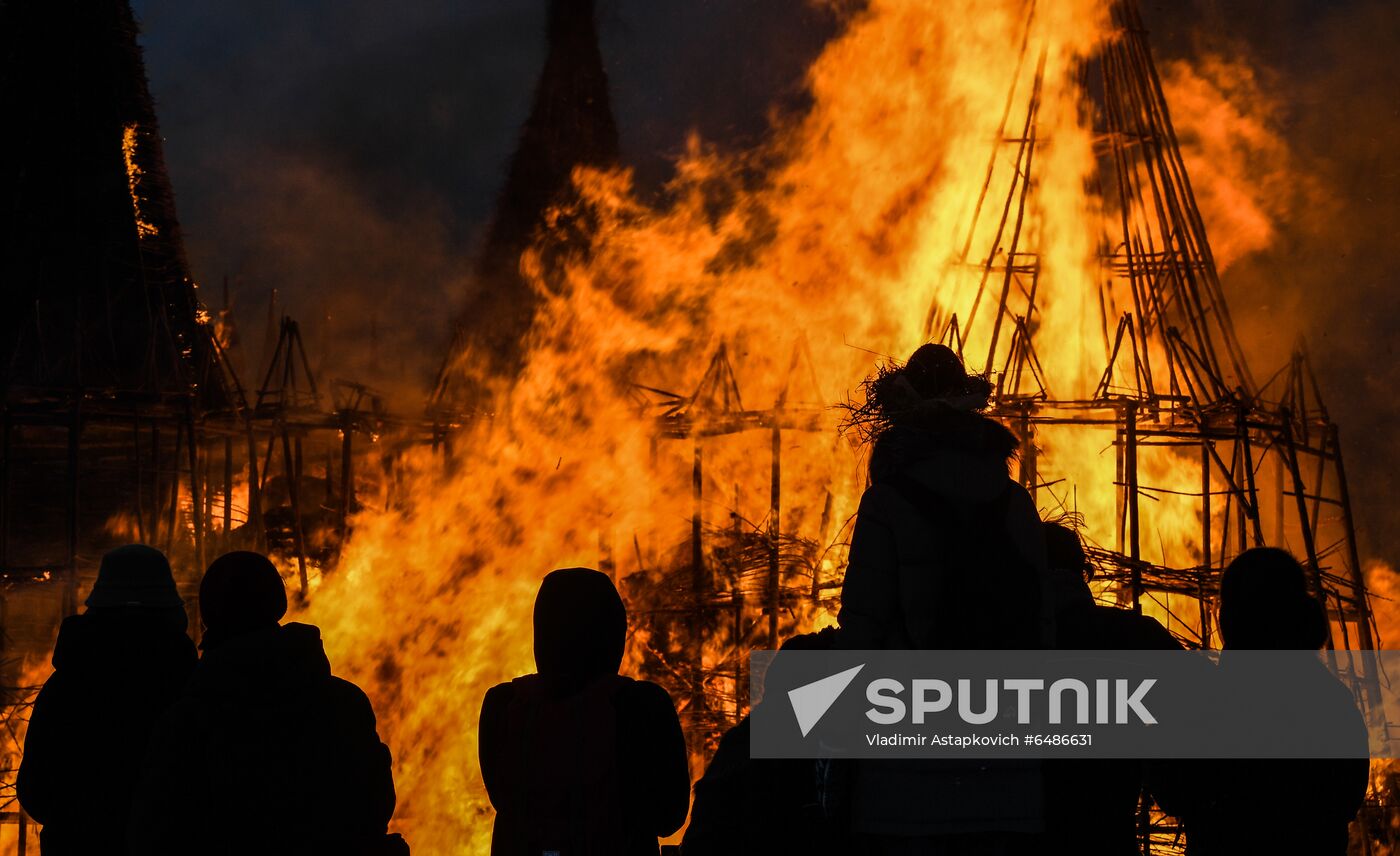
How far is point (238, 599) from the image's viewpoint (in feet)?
14.5

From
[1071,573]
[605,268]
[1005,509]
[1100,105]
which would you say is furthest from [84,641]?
[1100,105]

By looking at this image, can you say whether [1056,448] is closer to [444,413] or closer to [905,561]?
[444,413]

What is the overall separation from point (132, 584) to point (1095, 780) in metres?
3.64

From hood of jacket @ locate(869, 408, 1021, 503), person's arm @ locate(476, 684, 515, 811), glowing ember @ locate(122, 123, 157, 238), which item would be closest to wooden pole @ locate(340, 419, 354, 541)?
glowing ember @ locate(122, 123, 157, 238)

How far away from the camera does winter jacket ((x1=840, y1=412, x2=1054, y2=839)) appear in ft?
13.5

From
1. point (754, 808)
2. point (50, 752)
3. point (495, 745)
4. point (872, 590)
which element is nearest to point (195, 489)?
point (50, 752)

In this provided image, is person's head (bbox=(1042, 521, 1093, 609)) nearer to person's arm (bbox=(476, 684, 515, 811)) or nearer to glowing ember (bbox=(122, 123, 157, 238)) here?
person's arm (bbox=(476, 684, 515, 811))

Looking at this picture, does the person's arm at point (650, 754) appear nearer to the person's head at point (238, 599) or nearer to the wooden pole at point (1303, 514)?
the person's head at point (238, 599)

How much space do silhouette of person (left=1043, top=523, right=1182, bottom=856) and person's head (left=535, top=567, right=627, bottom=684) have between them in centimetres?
160

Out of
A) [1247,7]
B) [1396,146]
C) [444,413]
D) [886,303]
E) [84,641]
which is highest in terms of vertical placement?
[1247,7]

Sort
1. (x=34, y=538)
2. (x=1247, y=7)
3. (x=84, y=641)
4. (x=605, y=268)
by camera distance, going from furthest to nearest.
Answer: (x=1247, y=7)
(x=605, y=268)
(x=34, y=538)
(x=84, y=641)

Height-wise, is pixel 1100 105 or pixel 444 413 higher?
pixel 1100 105

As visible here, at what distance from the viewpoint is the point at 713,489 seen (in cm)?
2027

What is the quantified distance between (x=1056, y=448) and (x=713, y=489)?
5.48 meters
